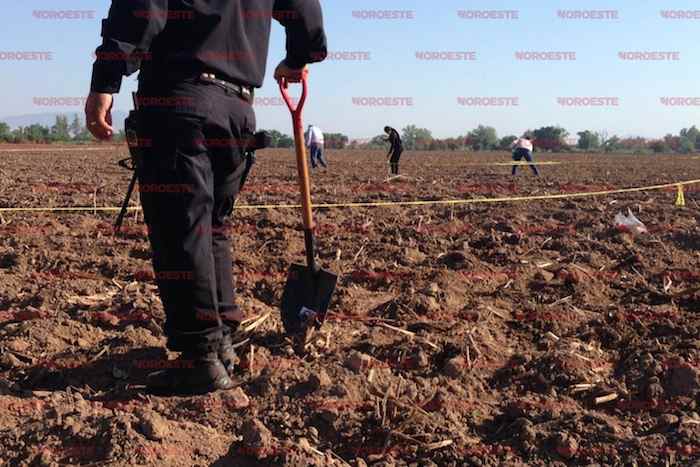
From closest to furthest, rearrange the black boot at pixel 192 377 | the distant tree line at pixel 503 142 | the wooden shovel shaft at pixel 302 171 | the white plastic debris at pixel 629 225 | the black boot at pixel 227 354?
the black boot at pixel 192 377, the black boot at pixel 227 354, the wooden shovel shaft at pixel 302 171, the white plastic debris at pixel 629 225, the distant tree line at pixel 503 142

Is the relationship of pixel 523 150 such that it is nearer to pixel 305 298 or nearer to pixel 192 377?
pixel 305 298

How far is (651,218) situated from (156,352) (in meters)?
6.82

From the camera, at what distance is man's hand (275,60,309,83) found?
132 inches

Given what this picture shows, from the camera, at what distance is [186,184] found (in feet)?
8.42

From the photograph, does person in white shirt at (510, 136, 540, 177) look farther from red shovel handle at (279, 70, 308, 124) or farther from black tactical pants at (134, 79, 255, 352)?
black tactical pants at (134, 79, 255, 352)

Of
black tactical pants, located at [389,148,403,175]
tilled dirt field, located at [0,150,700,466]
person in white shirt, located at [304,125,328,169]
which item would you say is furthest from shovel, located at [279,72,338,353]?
person in white shirt, located at [304,125,328,169]

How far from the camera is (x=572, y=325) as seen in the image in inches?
145

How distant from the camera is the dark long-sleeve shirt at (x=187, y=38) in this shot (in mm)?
2387

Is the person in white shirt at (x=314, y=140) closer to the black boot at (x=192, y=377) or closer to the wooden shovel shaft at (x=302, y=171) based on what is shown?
the wooden shovel shaft at (x=302, y=171)

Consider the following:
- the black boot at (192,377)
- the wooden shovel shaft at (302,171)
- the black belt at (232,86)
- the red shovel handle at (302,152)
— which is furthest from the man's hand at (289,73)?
the black boot at (192,377)

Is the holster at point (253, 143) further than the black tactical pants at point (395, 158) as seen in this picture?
No

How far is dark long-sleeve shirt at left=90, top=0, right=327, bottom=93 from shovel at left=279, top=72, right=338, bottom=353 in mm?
486

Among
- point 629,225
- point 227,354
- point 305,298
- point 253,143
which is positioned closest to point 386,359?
point 305,298

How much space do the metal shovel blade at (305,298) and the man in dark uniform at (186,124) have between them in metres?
0.55
